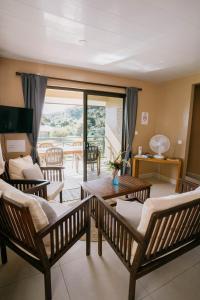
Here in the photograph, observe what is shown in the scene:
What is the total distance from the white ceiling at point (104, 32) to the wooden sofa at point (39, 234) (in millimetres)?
1700

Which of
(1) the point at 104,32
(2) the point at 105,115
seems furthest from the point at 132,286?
(2) the point at 105,115

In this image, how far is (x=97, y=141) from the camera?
369 centimetres

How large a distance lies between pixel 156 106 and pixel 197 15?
275cm

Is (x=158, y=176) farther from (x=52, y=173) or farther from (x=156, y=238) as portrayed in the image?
(x=156, y=238)

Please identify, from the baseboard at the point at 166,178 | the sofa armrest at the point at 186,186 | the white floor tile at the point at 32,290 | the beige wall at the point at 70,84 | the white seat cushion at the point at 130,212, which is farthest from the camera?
the baseboard at the point at 166,178

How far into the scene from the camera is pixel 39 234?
1.11 metres

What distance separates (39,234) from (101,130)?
2816 millimetres

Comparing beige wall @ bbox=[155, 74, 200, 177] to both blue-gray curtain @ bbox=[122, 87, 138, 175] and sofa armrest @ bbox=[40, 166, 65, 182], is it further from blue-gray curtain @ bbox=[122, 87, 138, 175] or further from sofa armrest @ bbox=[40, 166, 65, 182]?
sofa armrest @ bbox=[40, 166, 65, 182]

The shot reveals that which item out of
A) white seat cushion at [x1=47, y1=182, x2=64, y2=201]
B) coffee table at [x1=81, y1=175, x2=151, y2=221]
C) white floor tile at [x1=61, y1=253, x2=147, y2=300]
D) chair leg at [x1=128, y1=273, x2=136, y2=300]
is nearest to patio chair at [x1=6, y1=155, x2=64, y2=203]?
white seat cushion at [x1=47, y1=182, x2=64, y2=201]

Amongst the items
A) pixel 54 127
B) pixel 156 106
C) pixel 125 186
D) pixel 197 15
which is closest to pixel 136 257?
pixel 125 186

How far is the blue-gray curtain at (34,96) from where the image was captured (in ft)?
8.86

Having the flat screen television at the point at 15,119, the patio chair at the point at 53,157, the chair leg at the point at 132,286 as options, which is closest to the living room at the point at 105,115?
the chair leg at the point at 132,286

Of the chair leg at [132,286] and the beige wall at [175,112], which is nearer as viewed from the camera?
the chair leg at [132,286]

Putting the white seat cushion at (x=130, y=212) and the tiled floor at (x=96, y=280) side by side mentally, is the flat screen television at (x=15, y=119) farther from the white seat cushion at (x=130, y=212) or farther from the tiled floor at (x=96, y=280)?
the white seat cushion at (x=130, y=212)
